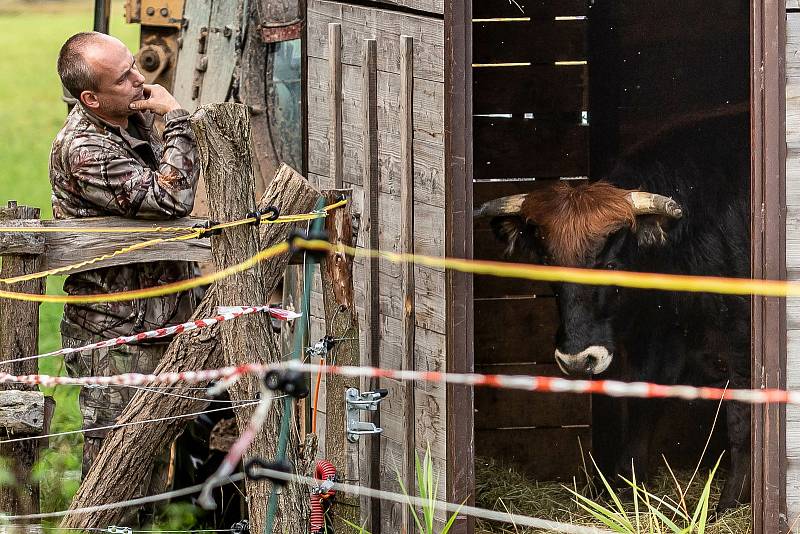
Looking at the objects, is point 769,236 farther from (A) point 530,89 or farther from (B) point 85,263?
(B) point 85,263

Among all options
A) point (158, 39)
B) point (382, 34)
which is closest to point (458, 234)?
point (382, 34)

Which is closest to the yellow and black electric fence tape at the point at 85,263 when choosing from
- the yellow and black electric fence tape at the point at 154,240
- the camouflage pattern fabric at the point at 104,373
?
the yellow and black electric fence tape at the point at 154,240

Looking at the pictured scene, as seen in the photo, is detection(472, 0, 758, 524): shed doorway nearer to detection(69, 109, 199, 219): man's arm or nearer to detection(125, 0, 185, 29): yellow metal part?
detection(69, 109, 199, 219): man's arm

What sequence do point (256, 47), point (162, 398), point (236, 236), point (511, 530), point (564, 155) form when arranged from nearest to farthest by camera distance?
point (236, 236) < point (162, 398) < point (511, 530) < point (564, 155) < point (256, 47)

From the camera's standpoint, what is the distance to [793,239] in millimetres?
4582

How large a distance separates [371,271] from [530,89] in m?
2.11

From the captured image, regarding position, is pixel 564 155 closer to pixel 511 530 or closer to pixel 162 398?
pixel 511 530

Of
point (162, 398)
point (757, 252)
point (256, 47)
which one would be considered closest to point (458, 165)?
point (757, 252)

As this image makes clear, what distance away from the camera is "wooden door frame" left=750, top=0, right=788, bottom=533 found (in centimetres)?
446

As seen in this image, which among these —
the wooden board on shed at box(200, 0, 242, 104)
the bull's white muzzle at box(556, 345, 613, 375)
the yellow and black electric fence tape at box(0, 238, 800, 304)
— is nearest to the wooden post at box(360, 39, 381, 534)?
the yellow and black electric fence tape at box(0, 238, 800, 304)

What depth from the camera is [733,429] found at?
5.85m

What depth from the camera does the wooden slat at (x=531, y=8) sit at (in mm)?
6691

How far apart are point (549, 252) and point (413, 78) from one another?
4.88ft

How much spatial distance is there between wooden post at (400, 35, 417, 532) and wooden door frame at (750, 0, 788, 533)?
54.3 inches
